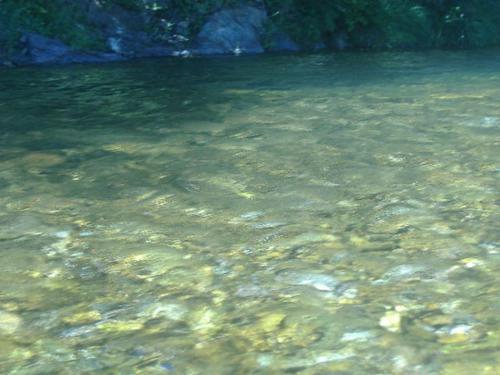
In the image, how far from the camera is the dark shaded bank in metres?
13.4

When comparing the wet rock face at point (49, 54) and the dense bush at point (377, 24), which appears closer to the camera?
the wet rock face at point (49, 54)

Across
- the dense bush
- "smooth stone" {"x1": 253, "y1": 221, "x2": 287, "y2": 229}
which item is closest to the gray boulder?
the dense bush

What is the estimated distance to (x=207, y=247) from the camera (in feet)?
14.3

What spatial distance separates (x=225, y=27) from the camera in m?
14.6

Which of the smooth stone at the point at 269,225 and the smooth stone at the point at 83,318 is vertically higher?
the smooth stone at the point at 83,318

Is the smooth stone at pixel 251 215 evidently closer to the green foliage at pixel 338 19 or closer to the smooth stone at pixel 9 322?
the smooth stone at pixel 9 322

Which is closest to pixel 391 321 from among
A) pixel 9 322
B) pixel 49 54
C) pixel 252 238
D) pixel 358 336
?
pixel 358 336

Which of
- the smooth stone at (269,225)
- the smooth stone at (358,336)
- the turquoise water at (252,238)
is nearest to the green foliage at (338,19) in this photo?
the turquoise water at (252,238)

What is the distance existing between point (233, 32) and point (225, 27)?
18 centimetres

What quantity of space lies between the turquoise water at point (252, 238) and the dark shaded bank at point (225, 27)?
5092 millimetres

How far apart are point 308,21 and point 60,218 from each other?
10.9 metres

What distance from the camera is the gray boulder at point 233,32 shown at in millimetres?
14156

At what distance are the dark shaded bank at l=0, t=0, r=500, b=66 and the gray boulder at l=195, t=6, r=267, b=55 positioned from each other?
17mm

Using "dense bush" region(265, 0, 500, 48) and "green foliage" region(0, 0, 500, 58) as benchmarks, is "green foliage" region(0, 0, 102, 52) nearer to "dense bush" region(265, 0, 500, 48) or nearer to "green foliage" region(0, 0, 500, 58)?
"green foliage" region(0, 0, 500, 58)
